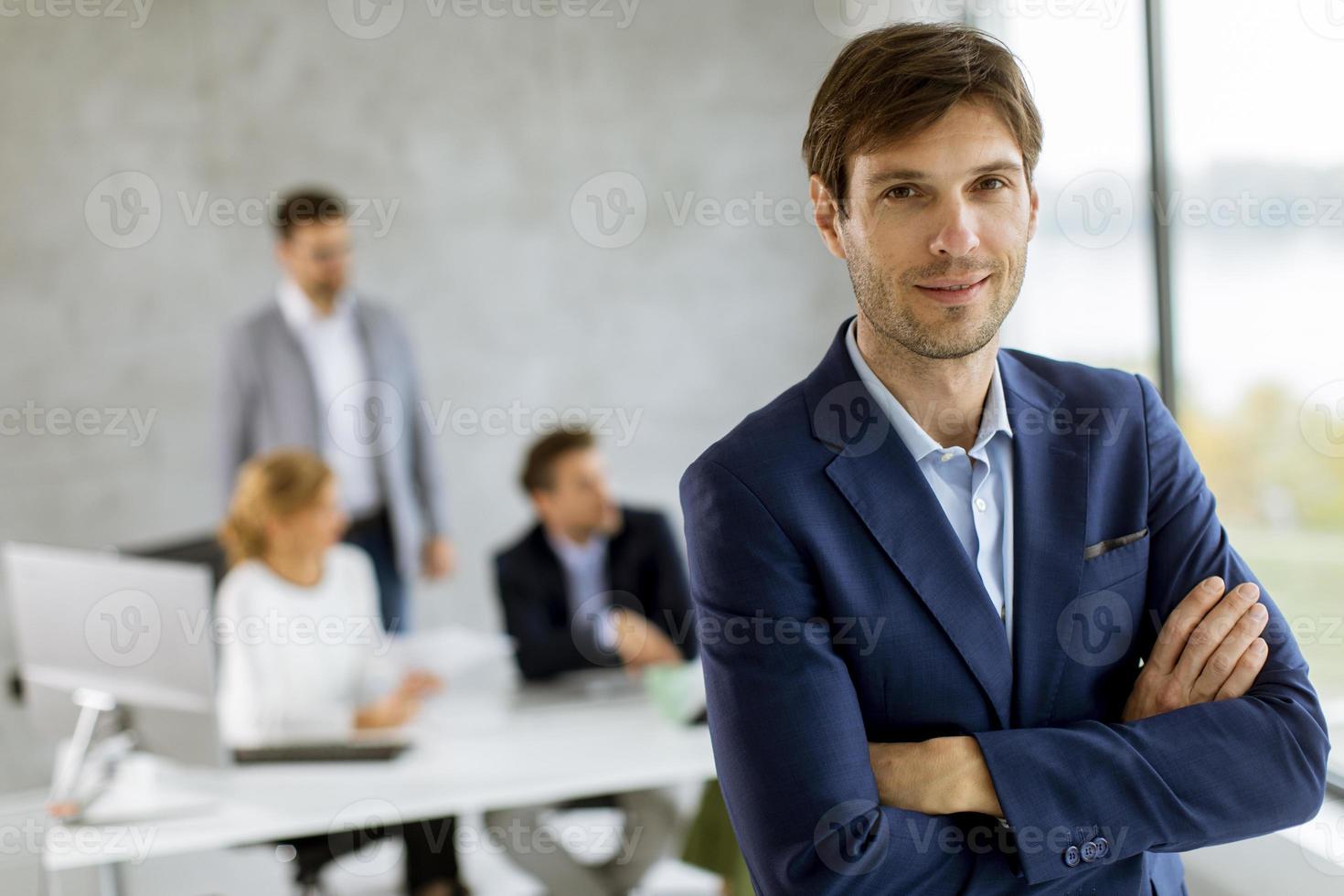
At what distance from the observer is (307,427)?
4.26 m

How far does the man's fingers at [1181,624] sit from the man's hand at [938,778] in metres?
0.30

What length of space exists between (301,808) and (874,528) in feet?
5.49

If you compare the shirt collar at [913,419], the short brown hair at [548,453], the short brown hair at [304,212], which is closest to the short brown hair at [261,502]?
the short brown hair at [548,453]

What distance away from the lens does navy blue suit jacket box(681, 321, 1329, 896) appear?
52.1 inches

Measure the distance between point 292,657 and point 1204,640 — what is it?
96.7 inches

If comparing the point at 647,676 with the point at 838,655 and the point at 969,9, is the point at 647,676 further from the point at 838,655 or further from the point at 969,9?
the point at 969,9

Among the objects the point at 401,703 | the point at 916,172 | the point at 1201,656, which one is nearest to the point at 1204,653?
the point at 1201,656

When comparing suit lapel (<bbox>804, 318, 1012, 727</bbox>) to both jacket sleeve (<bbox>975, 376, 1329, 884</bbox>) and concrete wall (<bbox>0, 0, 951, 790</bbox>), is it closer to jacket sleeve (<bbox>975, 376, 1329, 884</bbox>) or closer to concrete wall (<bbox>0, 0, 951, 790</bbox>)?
jacket sleeve (<bbox>975, 376, 1329, 884</bbox>)

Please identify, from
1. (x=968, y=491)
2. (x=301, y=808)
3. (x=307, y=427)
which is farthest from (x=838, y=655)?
(x=307, y=427)

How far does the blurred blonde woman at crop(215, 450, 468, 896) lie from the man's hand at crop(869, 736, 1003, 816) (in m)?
1.92

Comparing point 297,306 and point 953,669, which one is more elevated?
point 297,306

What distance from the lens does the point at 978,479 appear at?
1.49 metres

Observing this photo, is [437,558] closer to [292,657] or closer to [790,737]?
[292,657]

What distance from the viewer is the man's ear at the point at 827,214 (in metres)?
1.49
